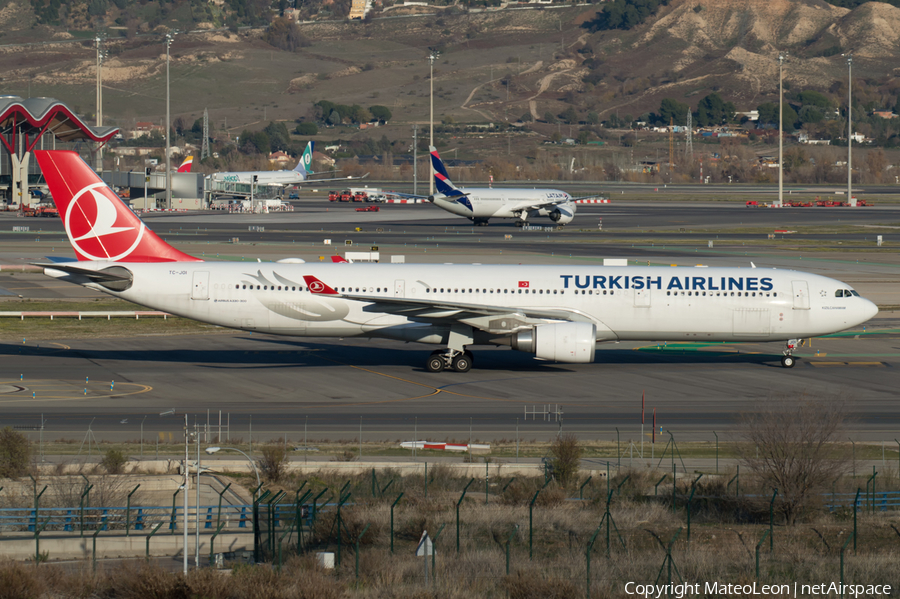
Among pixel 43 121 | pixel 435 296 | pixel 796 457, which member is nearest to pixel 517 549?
pixel 796 457

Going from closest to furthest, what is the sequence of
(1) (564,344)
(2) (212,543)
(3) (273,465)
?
(2) (212,543) < (3) (273,465) < (1) (564,344)

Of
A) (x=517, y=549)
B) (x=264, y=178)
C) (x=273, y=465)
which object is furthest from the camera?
(x=264, y=178)

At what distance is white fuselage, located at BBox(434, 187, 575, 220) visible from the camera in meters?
119

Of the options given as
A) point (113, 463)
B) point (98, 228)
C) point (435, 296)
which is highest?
point (98, 228)

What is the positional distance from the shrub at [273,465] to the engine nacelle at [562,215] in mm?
90350

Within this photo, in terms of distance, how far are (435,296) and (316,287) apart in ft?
17.1

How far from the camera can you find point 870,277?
75250 millimetres

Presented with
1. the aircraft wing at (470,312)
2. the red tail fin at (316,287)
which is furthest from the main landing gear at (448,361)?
the red tail fin at (316,287)

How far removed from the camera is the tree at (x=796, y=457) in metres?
27.1

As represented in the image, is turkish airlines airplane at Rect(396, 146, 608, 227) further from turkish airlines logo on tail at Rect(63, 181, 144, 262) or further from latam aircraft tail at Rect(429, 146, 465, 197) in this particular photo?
turkish airlines logo on tail at Rect(63, 181, 144, 262)

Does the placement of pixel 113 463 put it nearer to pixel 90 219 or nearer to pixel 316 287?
pixel 316 287

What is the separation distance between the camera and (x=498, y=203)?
119688 mm

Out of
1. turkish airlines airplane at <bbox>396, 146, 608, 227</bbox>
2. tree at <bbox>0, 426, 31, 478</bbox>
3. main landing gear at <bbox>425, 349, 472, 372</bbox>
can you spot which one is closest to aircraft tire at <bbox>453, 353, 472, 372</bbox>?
main landing gear at <bbox>425, 349, 472, 372</bbox>

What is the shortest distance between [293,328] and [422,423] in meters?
10.7
